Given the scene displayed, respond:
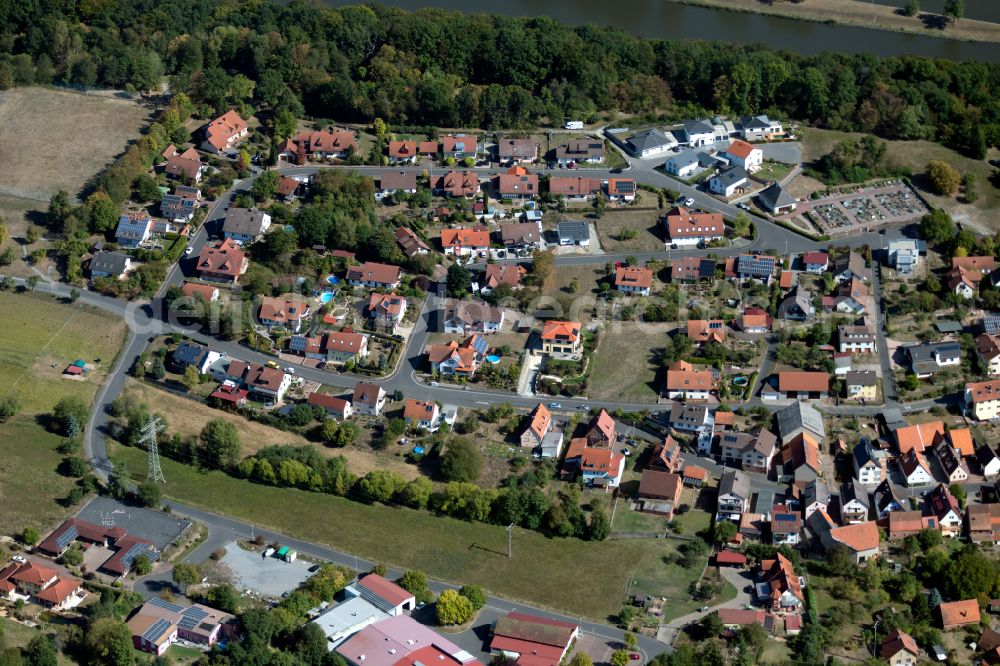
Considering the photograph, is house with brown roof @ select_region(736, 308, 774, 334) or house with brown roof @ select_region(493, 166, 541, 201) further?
house with brown roof @ select_region(493, 166, 541, 201)

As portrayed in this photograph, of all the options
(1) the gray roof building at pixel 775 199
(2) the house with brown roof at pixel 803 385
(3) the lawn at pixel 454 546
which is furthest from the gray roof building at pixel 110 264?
(1) the gray roof building at pixel 775 199

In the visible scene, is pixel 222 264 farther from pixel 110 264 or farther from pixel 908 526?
pixel 908 526

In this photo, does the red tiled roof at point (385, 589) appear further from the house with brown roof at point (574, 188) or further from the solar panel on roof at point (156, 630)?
the house with brown roof at point (574, 188)

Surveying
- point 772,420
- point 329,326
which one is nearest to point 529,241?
point 329,326

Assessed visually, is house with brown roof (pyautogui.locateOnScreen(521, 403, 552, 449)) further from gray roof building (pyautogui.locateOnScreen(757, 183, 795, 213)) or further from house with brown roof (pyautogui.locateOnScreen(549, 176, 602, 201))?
gray roof building (pyautogui.locateOnScreen(757, 183, 795, 213))

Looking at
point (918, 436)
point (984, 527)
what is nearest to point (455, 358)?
point (918, 436)

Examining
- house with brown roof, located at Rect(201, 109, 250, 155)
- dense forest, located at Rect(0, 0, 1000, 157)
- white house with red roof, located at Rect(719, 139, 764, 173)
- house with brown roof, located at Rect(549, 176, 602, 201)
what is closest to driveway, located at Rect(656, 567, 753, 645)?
house with brown roof, located at Rect(549, 176, 602, 201)
